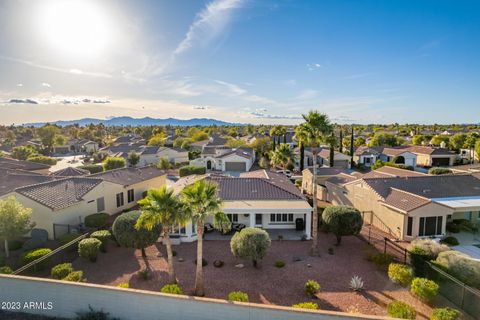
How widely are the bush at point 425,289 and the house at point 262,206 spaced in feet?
30.7

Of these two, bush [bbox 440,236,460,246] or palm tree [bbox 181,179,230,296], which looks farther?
bush [bbox 440,236,460,246]

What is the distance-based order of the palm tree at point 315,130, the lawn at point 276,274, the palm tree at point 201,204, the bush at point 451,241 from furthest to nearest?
1. the bush at point 451,241
2. the palm tree at point 315,130
3. the lawn at point 276,274
4. the palm tree at point 201,204

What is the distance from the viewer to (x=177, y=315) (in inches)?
454

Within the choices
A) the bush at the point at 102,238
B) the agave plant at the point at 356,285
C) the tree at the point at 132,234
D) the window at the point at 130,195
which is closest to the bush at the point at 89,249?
the bush at the point at 102,238

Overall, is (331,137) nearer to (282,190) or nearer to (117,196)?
(282,190)

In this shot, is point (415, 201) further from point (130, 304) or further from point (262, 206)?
point (130, 304)

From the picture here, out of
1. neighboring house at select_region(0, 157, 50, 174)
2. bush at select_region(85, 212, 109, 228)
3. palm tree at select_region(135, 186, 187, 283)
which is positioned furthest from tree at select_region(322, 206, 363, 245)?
neighboring house at select_region(0, 157, 50, 174)

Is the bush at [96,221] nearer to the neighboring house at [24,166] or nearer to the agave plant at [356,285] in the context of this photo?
the agave plant at [356,285]

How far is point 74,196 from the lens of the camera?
25.7m

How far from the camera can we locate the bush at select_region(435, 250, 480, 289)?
15.1 meters

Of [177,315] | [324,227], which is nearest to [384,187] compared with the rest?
[324,227]

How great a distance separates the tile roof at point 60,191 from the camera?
77.6ft

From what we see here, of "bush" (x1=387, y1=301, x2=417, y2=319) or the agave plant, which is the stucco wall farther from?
the agave plant

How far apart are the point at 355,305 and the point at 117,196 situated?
26.1 meters
